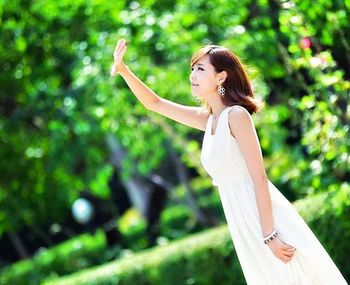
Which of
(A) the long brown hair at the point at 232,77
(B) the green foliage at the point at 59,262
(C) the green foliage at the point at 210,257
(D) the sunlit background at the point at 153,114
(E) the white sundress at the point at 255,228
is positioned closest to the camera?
(E) the white sundress at the point at 255,228

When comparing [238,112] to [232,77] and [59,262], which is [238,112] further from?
[59,262]

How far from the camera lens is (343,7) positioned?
7.46 m

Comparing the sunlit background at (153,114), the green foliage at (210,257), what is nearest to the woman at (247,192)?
the sunlit background at (153,114)

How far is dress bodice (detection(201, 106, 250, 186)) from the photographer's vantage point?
4664 mm

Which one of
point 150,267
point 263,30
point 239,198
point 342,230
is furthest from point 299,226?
point 263,30

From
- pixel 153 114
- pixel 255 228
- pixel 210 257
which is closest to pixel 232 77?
pixel 255 228

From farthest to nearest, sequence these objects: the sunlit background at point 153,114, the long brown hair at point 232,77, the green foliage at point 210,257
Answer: the sunlit background at point 153,114, the green foliage at point 210,257, the long brown hair at point 232,77

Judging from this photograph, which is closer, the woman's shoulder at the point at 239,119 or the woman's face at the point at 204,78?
the woman's shoulder at the point at 239,119

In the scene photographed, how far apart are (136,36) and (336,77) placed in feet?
13.2

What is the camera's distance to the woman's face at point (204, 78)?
480 centimetres

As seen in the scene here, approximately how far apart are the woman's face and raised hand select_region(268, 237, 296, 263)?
31.3 inches

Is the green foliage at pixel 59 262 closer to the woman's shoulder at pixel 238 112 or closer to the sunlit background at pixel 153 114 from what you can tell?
the sunlit background at pixel 153 114

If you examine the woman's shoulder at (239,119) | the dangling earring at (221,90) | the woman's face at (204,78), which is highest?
the woman's face at (204,78)

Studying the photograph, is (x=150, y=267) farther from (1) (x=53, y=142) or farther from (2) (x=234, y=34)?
(1) (x=53, y=142)
